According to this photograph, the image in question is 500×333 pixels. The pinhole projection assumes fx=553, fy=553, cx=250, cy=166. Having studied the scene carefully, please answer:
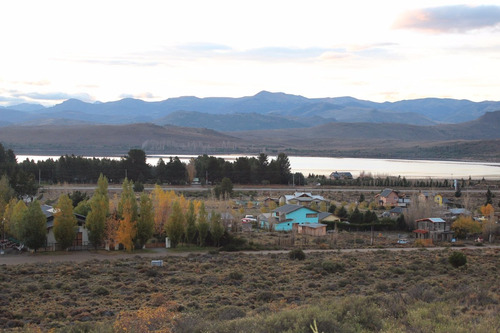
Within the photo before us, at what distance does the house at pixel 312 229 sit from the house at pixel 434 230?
5.98m

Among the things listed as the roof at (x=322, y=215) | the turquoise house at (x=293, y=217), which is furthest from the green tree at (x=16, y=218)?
the roof at (x=322, y=215)

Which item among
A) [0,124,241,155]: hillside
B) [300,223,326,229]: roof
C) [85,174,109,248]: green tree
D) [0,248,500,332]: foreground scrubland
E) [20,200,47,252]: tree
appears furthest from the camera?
[0,124,241,155]: hillside

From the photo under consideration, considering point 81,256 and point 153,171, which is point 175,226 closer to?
point 81,256

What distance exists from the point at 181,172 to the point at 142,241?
3857 centimetres

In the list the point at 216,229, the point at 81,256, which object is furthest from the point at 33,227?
the point at 216,229

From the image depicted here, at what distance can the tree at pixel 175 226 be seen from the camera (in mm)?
28609

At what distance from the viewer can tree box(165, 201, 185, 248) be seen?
2861cm

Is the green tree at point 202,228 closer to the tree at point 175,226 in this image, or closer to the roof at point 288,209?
the tree at point 175,226

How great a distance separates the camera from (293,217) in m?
38.5

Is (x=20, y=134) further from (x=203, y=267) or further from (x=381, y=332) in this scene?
(x=381, y=332)

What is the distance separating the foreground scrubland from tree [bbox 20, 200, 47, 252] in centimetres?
437

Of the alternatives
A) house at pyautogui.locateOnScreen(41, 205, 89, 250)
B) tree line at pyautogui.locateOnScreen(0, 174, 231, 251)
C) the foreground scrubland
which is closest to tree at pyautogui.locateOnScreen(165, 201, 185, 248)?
tree line at pyautogui.locateOnScreen(0, 174, 231, 251)

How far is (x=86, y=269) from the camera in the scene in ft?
70.0

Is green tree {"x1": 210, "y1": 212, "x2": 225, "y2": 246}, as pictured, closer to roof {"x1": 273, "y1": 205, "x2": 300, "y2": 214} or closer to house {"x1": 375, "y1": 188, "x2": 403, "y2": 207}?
roof {"x1": 273, "y1": 205, "x2": 300, "y2": 214}
